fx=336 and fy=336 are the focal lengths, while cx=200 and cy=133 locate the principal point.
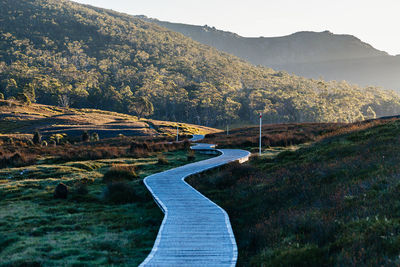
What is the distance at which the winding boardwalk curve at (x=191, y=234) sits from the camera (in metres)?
7.21

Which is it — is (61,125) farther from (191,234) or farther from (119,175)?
(191,234)

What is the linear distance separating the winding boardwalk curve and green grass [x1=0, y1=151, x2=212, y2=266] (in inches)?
32.1

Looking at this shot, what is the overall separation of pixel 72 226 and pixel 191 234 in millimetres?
4879

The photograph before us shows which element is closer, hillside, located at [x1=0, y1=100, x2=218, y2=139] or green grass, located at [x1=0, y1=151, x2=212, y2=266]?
green grass, located at [x1=0, y1=151, x2=212, y2=266]

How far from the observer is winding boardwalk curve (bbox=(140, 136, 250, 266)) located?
721cm

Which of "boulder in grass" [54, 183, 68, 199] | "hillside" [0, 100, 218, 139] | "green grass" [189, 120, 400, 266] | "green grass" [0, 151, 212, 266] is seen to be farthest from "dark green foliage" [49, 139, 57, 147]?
"green grass" [189, 120, 400, 266]

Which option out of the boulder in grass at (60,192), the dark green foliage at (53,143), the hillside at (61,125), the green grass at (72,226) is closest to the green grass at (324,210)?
the green grass at (72,226)

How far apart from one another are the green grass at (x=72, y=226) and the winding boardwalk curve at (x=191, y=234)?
32.1 inches

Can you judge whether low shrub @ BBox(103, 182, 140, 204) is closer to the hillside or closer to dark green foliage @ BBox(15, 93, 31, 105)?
the hillside

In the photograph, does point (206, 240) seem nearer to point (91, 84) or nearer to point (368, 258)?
point (368, 258)

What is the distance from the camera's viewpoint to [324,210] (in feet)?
30.3

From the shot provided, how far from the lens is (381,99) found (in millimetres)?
188250

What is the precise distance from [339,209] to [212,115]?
139 metres

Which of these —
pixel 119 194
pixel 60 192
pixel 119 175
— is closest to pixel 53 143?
pixel 119 175
